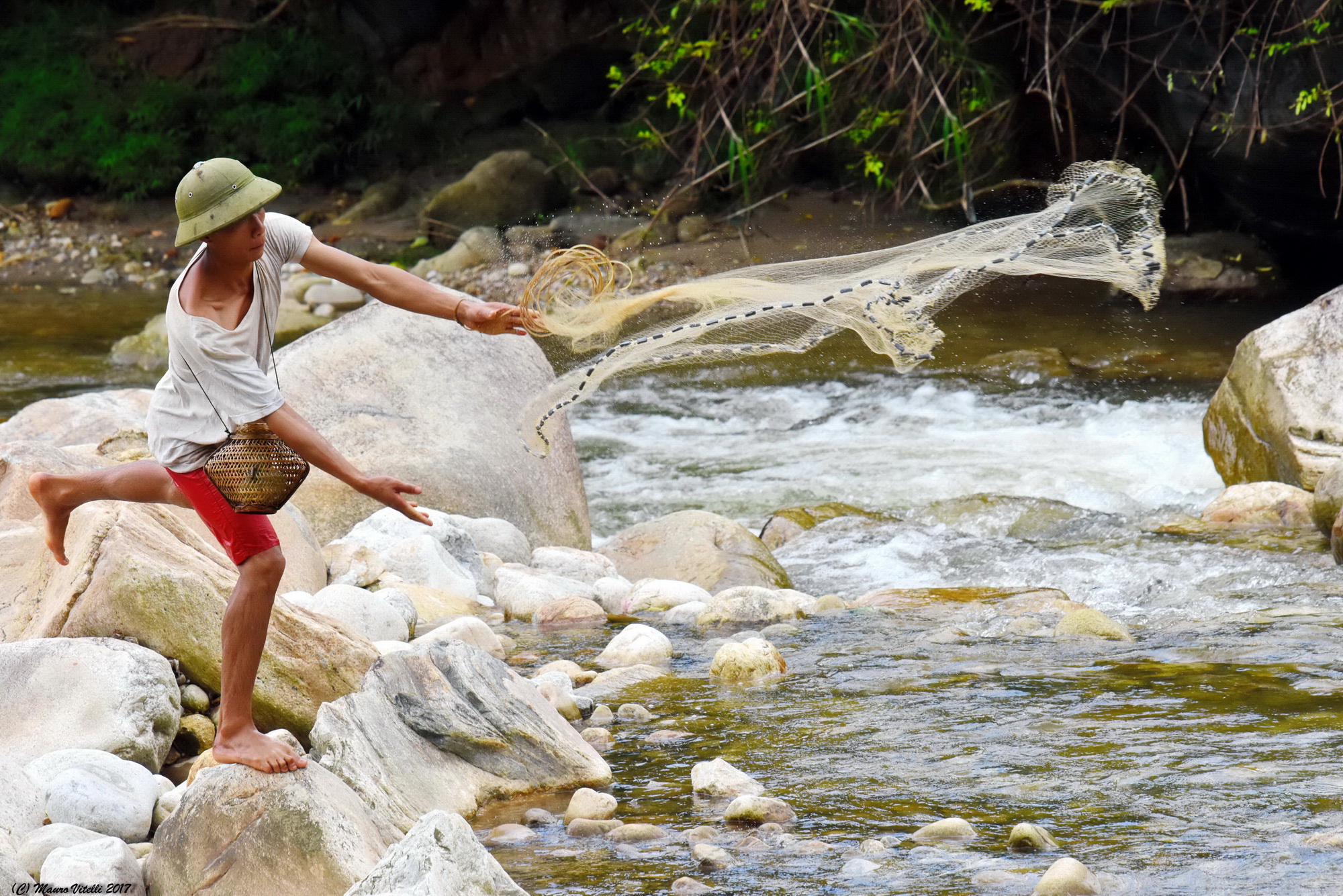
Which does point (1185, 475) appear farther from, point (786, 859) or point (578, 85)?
point (578, 85)

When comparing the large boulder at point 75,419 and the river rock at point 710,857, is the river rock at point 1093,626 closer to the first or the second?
the river rock at point 710,857

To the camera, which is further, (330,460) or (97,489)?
(97,489)

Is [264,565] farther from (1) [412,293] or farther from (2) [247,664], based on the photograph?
(1) [412,293]

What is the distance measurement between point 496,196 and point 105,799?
13986 mm

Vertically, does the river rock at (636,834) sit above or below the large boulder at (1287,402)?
above

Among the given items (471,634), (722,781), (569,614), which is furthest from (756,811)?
(569,614)

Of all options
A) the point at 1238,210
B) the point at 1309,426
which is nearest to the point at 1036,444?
the point at 1309,426

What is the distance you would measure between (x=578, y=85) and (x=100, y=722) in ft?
52.9

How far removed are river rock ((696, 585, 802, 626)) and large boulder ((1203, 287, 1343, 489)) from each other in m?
3.37

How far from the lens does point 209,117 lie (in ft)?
63.3

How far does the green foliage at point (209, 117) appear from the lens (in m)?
19.1

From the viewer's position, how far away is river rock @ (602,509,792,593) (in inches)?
273

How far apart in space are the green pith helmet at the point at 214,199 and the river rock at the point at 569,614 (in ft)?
→ 10.8

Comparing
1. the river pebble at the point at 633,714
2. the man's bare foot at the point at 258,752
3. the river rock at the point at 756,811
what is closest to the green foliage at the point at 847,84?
the river pebble at the point at 633,714
